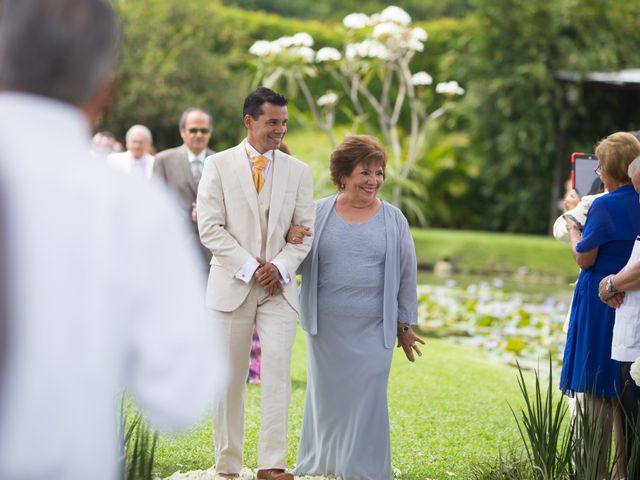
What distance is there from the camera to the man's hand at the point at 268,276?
5109 mm

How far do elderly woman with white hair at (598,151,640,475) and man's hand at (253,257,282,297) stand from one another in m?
1.53

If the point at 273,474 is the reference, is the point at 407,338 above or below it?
above

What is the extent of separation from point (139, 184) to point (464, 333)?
34.2ft

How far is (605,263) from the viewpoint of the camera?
15.9 feet

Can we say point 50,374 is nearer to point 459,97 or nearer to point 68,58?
point 68,58

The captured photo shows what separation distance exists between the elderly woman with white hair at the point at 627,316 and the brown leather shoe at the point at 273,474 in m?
1.59

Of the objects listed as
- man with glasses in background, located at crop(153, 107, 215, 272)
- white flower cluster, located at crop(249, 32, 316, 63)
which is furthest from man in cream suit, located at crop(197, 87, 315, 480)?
white flower cluster, located at crop(249, 32, 316, 63)

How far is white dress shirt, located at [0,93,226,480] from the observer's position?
150 cm

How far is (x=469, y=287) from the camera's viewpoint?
15.0m

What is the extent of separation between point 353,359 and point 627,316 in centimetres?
140

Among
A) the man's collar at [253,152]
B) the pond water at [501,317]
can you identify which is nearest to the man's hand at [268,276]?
the man's collar at [253,152]

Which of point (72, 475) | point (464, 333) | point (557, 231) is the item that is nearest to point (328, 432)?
point (557, 231)

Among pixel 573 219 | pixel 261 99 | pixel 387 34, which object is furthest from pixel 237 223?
pixel 387 34

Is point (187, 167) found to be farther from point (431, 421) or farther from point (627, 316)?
point (627, 316)
